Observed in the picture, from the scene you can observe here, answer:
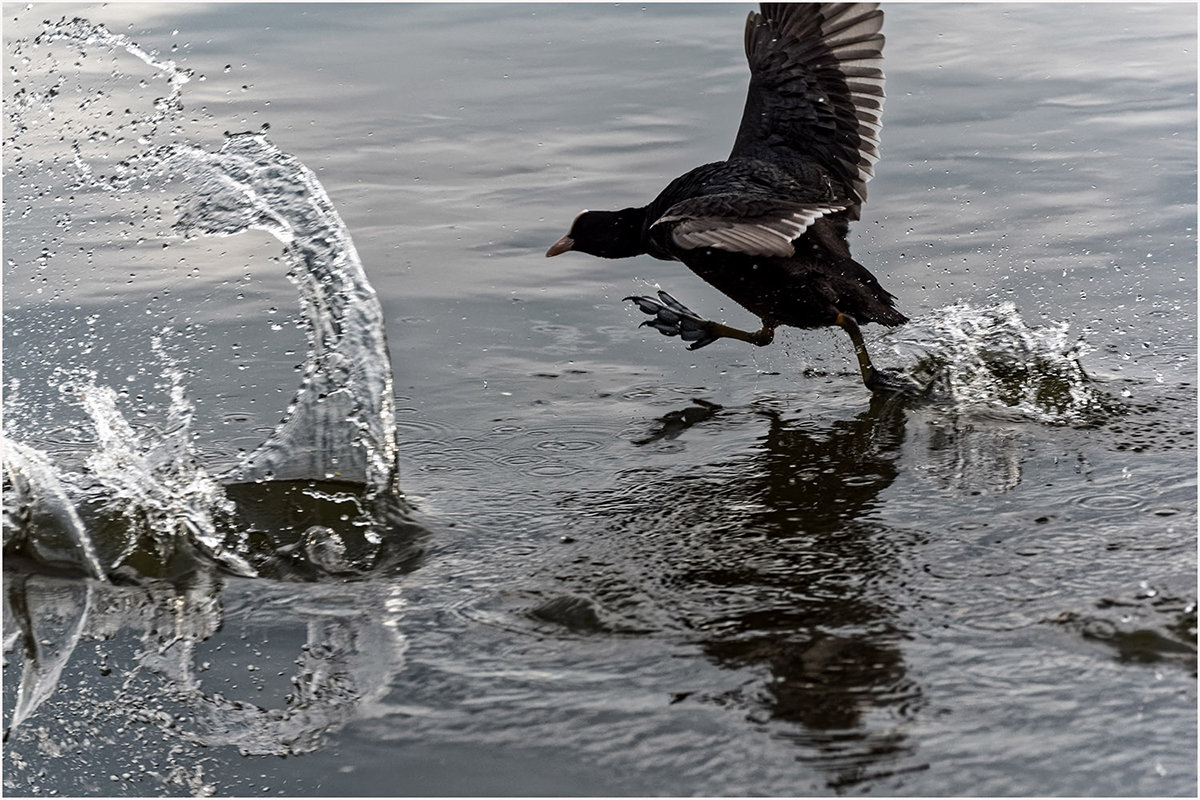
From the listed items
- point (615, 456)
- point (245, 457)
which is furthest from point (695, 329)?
point (245, 457)

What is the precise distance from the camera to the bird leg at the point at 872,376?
4.75 m

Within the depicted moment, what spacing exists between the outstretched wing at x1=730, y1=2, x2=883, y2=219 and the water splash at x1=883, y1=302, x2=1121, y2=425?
59 centimetres

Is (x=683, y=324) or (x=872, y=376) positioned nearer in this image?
(x=872, y=376)

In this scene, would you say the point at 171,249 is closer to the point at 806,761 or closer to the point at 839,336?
the point at 839,336

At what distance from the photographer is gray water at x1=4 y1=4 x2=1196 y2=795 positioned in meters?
2.78

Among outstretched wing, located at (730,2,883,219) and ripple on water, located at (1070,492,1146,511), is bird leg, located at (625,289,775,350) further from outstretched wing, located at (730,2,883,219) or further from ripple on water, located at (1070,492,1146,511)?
ripple on water, located at (1070,492,1146,511)

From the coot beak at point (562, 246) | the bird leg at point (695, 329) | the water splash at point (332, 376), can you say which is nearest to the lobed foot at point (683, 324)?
the bird leg at point (695, 329)

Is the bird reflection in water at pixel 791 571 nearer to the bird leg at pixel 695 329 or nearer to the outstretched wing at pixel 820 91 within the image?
the bird leg at pixel 695 329

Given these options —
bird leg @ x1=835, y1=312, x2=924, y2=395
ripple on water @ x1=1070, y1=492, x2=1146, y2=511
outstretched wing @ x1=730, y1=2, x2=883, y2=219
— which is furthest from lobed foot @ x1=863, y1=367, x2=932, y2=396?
ripple on water @ x1=1070, y1=492, x2=1146, y2=511

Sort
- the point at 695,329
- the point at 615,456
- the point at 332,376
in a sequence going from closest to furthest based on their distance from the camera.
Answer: the point at 332,376
the point at 615,456
the point at 695,329

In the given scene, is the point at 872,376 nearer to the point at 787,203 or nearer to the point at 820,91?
the point at 787,203

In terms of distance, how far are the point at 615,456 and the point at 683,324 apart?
2.96ft

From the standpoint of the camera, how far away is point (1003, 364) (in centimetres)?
483

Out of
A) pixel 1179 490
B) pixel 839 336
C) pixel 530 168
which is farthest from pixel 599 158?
pixel 1179 490
